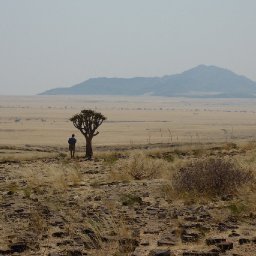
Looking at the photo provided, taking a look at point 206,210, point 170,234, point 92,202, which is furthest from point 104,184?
point 170,234

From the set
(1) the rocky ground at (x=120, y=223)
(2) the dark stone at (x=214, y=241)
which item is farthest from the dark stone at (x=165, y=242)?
(2) the dark stone at (x=214, y=241)

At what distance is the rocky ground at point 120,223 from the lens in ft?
25.0

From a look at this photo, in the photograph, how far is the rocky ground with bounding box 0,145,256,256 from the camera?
7621 millimetres

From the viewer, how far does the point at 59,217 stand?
1012 centimetres

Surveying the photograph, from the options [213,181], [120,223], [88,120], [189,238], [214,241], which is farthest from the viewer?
[88,120]

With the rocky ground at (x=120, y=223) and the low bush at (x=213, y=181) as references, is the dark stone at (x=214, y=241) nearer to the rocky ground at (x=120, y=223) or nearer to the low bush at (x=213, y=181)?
the rocky ground at (x=120, y=223)

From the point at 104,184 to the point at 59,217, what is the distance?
18.0 feet

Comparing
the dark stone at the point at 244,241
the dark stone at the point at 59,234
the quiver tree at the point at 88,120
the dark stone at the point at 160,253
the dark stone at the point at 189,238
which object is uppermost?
the quiver tree at the point at 88,120

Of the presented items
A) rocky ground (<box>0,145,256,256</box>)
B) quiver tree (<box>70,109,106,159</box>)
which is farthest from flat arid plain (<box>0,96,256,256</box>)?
quiver tree (<box>70,109,106,159</box>)

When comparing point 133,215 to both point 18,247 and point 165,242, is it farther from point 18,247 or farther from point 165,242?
point 18,247

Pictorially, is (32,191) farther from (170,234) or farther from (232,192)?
(170,234)

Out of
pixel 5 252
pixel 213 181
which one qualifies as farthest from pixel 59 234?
pixel 213 181

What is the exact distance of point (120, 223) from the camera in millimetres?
9055

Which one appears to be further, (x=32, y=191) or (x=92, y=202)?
(x=32, y=191)
